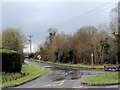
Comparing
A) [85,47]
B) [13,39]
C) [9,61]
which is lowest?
[9,61]

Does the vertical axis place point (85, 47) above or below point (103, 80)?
above

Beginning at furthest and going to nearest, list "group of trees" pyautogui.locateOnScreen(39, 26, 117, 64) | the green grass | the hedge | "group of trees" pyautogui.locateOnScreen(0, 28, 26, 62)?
"group of trees" pyautogui.locateOnScreen(0, 28, 26, 62), "group of trees" pyautogui.locateOnScreen(39, 26, 117, 64), the hedge, the green grass

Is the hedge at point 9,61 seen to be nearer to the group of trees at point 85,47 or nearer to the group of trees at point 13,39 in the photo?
the group of trees at point 85,47

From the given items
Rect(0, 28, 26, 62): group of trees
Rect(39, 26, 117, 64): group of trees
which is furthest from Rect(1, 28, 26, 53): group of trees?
Rect(39, 26, 117, 64): group of trees

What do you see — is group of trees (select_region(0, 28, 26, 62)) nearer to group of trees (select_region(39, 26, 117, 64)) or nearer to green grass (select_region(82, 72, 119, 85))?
group of trees (select_region(39, 26, 117, 64))

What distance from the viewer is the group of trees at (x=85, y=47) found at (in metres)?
67.3

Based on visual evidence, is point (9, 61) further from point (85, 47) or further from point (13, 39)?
point (85, 47)

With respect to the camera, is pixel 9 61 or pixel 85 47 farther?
pixel 85 47

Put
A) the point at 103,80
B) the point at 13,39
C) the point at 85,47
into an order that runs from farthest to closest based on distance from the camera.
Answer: the point at 13,39 → the point at 85,47 → the point at 103,80

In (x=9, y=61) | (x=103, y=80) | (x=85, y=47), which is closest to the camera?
(x=103, y=80)

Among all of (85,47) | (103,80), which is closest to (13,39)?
(85,47)

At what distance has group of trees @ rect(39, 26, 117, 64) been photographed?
221ft

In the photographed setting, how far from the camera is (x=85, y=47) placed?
74.1m

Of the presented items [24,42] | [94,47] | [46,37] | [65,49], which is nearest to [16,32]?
[24,42]
